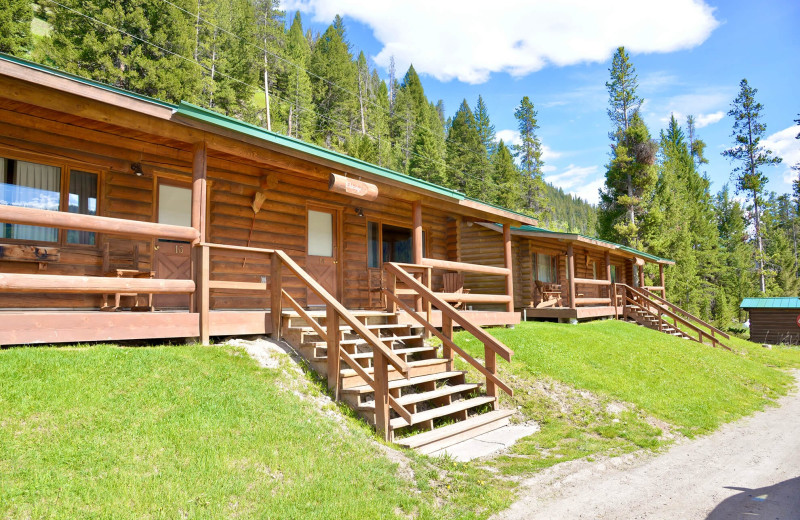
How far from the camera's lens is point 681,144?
46219 mm

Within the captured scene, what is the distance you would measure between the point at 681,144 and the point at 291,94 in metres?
35.7

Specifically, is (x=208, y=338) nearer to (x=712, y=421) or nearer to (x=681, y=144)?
(x=712, y=421)

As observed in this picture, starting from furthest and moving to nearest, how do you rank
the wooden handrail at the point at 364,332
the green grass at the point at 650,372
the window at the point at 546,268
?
the window at the point at 546,268 → the green grass at the point at 650,372 → the wooden handrail at the point at 364,332

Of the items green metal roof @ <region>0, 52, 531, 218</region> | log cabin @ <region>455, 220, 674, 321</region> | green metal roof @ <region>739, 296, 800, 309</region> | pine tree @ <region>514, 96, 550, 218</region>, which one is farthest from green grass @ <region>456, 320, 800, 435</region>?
pine tree @ <region>514, 96, 550, 218</region>

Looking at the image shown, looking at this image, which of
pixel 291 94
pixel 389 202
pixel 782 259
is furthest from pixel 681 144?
pixel 389 202

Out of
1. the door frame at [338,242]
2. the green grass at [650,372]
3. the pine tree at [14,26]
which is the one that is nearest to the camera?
the green grass at [650,372]

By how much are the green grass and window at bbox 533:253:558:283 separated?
195 inches

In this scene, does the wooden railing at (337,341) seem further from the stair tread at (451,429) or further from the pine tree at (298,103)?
the pine tree at (298,103)

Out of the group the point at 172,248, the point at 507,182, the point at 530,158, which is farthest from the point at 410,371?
the point at 530,158

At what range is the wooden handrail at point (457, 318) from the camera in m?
6.98

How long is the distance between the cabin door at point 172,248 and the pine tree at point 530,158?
1561 inches

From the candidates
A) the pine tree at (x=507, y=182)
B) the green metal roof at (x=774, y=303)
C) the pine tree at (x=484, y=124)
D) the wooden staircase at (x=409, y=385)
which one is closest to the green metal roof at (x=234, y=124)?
the wooden staircase at (x=409, y=385)

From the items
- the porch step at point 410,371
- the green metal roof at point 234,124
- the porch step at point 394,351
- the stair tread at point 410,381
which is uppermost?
the green metal roof at point 234,124

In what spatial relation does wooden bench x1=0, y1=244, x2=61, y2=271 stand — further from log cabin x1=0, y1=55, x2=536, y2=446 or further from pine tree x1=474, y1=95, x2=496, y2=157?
pine tree x1=474, y1=95, x2=496, y2=157
